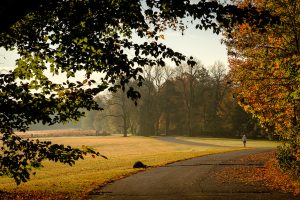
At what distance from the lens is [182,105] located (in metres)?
92.6

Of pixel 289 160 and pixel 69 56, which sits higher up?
pixel 69 56

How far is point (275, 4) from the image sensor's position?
16.8 m

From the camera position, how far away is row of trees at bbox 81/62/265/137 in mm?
83250

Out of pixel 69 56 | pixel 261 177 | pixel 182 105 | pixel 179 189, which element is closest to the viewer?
pixel 69 56

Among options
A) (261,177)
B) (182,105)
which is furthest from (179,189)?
(182,105)

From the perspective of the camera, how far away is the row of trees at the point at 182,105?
273 feet

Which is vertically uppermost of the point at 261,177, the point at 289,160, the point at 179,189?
the point at 289,160

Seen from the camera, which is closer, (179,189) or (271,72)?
(179,189)

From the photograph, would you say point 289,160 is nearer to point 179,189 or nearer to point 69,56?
point 179,189

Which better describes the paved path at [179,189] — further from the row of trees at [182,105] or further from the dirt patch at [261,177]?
the row of trees at [182,105]

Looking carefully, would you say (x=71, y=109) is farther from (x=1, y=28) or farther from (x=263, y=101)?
(x=263, y=101)

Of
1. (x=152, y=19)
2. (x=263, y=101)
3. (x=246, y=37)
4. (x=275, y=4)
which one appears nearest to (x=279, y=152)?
(x=263, y=101)

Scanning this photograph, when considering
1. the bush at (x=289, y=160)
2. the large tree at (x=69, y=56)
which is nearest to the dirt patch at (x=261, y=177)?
the bush at (x=289, y=160)

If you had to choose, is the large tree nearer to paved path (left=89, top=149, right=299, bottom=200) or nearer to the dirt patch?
paved path (left=89, top=149, right=299, bottom=200)
